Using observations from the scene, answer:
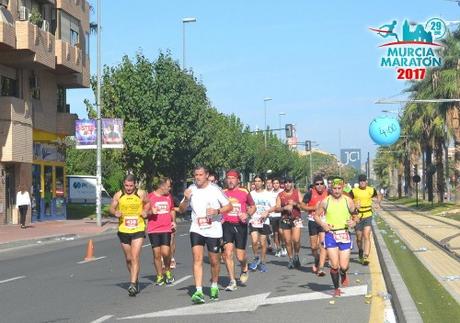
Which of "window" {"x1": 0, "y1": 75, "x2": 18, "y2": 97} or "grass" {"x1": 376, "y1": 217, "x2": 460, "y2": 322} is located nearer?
"grass" {"x1": 376, "y1": 217, "x2": 460, "y2": 322}

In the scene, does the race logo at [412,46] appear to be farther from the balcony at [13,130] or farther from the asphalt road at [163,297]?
the balcony at [13,130]

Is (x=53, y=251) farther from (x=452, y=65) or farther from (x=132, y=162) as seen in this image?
(x=452, y=65)

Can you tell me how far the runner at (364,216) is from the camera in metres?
15.9

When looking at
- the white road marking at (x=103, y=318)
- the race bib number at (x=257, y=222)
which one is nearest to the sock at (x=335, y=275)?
the white road marking at (x=103, y=318)

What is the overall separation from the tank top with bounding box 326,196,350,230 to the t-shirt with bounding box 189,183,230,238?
1.49 metres

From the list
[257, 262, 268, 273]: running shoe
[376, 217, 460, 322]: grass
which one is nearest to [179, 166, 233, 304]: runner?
[376, 217, 460, 322]: grass

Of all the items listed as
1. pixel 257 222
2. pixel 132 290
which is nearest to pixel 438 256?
pixel 257 222

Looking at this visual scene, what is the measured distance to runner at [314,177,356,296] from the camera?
427 inches

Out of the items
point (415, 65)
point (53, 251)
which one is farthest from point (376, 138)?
point (53, 251)

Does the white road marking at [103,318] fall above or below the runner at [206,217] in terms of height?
below

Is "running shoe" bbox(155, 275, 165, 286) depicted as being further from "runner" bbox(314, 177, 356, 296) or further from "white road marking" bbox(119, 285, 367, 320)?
"runner" bbox(314, 177, 356, 296)

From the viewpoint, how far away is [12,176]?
36219mm

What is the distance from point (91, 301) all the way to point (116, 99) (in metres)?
31.3

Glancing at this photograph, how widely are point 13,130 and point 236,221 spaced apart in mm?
24060
